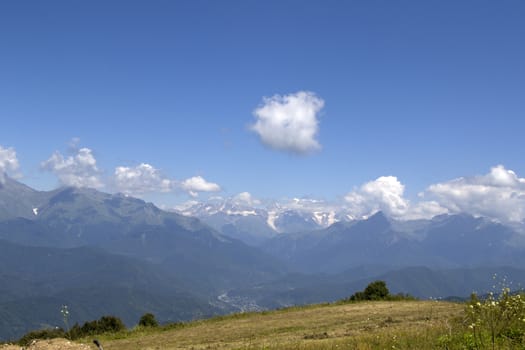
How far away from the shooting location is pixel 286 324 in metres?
29.7

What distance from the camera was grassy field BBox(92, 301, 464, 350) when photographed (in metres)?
20.9

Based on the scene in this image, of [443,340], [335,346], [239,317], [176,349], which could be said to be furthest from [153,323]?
[443,340]

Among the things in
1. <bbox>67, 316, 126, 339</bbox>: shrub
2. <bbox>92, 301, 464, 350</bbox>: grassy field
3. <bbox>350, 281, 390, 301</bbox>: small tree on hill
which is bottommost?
<bbox>67, 316, 126, 339</bbox>: shrub

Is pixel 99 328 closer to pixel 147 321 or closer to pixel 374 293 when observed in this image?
pixel 147 321

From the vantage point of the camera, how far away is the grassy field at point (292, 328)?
20906 millimetres

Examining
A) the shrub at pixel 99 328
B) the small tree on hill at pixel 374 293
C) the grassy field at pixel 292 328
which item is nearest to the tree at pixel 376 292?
the small tree on hill at pixel 374 293

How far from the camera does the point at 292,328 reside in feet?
90.0

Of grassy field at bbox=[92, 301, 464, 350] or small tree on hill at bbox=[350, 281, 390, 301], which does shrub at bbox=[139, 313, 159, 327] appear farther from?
small tree on hill at bbox=[350, 281, 390, 301]

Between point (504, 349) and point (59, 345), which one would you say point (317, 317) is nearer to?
point (59, 345)

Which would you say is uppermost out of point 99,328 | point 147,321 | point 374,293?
point 374,293

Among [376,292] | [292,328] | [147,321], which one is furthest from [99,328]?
[376,292]

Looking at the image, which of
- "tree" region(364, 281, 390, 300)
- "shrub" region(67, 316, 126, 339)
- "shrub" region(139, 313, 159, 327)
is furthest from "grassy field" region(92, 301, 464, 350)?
"tree" region(364, 281, 390, 300)

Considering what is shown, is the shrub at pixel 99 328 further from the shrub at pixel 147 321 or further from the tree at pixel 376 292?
the tree at pixel 376 292

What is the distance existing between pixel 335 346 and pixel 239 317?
2368 cm
